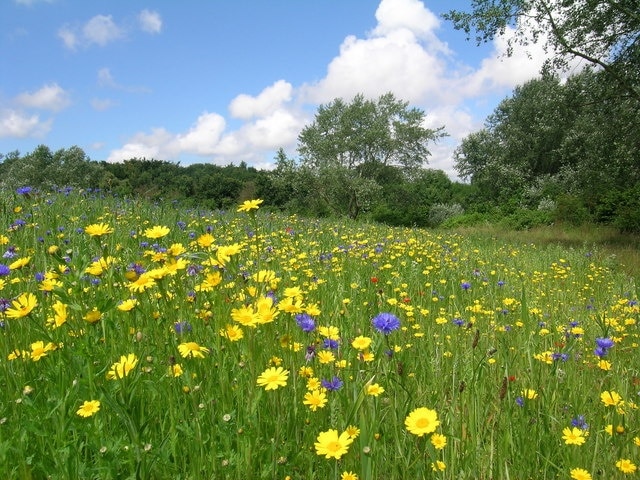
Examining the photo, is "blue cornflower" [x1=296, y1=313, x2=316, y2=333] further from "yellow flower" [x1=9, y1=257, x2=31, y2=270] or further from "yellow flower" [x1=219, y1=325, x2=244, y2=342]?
"yellow flower" [x1=9, y1=257, x2=31, y2=270]

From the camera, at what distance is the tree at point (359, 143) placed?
1136 inches

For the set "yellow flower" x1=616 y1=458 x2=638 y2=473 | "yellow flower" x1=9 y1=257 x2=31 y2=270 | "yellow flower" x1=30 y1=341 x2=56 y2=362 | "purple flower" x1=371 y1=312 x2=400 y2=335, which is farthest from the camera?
"yellow flower" x1=9 y1=257 x2=31 y2=270

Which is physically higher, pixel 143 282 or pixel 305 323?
pixel 143 282

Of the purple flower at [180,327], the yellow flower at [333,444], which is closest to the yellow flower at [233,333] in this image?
the purple flower at [180,327]

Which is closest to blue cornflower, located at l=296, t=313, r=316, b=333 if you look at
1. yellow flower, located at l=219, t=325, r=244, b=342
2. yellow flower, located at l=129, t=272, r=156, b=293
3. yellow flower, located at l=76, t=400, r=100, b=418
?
yellow flower, located at l=219, t=325, r=244, b=342

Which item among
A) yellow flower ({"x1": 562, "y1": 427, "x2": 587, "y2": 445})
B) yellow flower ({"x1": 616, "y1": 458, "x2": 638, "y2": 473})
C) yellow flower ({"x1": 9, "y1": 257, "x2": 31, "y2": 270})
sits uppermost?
yellow flower ({"x1": 9, "y1": 257, "x2": 31, "y2": 270})

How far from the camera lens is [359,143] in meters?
29.8

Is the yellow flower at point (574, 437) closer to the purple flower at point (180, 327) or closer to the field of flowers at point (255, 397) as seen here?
the field of flowers at point (255, 397)

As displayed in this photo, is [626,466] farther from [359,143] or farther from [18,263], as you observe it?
[359,143]

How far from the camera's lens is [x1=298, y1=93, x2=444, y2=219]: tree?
28844 millimetres

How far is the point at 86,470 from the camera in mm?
1250

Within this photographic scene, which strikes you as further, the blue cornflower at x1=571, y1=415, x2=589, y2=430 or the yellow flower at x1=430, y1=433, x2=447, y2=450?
the blue cornflower at x1=571, y1=415, x2=589, y2=430

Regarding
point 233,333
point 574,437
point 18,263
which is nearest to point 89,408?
point 233,333

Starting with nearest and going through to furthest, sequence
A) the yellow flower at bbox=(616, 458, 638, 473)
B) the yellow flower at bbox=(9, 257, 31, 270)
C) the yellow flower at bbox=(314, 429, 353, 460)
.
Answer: the yellow flower at bbox=(314, 429, 353, 460)
the yellow flower at bbox=(616, 458, 638, 473)
the yellow flower at bbox=(9, 257, 31, 270)
